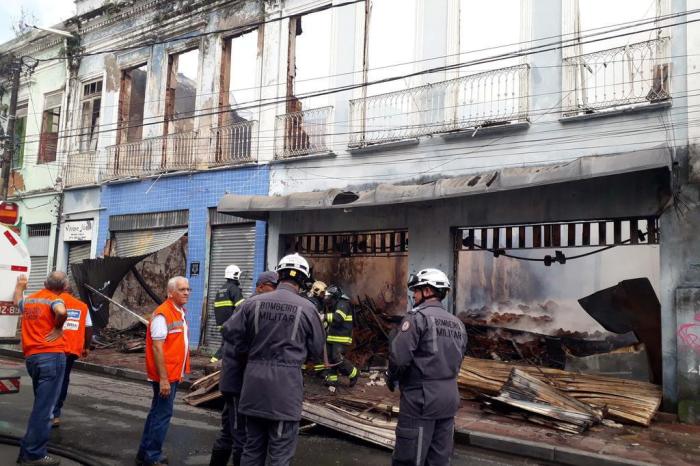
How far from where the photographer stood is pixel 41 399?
5.40 meters

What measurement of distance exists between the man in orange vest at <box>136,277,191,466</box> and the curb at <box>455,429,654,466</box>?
3611 mm

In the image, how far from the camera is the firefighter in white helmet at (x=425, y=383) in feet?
13.7

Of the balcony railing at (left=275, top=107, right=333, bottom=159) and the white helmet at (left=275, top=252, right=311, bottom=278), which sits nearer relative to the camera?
the white helmet at (left=275, top=252, right=311, bottom=278)

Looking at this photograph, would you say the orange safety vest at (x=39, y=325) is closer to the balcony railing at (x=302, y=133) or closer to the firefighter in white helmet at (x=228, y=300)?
the firefighter in white helmet at (x=228, y=300)

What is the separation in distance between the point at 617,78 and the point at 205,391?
7957 mm

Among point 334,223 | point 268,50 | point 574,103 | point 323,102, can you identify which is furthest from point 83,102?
point 574,103

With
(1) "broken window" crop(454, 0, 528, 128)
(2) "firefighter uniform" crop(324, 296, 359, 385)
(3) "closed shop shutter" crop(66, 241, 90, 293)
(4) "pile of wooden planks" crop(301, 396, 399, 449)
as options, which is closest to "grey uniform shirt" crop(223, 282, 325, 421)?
(4) "pile of wooden planks" crop(301, 396, 399, 449)

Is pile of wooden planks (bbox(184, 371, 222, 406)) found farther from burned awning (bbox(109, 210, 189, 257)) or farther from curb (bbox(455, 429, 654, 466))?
burned awning (bbox(109, 210, 189, 257))

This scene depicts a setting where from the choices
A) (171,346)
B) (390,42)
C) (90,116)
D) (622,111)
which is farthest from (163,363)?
(90,116)

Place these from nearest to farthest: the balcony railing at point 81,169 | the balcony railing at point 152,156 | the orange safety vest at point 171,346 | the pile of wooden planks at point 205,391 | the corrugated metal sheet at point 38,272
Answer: the orange safety vest at point 171,346
the pile of wooden planks at point 205,391
the balcony railing at point 152,156
the balcony railing at point 81,169
the corrugated metal sheet at point 38,272

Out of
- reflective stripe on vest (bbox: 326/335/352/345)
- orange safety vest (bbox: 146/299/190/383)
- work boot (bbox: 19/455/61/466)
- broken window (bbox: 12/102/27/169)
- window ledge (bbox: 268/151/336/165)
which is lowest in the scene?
work boot (bbox: 19/455/61/466)

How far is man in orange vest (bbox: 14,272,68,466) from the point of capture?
210 inches

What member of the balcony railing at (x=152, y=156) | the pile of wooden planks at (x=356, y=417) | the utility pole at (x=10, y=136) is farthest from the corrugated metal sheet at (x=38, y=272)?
the pile of wooden planks at (x=356, y=417)

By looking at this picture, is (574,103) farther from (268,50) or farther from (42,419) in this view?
(42,419)
